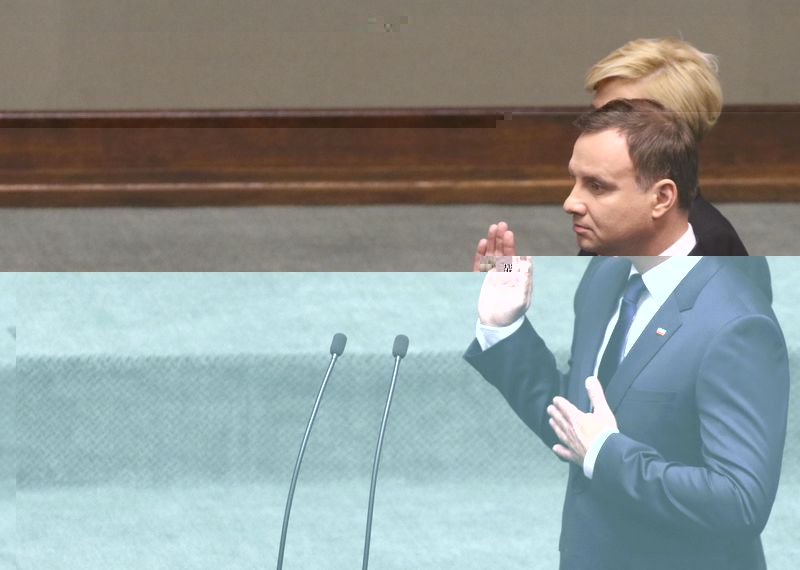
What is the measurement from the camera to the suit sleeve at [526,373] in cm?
113

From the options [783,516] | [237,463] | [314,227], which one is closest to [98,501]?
[237,463]

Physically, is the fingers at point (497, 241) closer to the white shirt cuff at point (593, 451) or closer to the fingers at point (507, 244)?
the fingers at point (507, 244)

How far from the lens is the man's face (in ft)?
3.48

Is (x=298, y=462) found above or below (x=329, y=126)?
below

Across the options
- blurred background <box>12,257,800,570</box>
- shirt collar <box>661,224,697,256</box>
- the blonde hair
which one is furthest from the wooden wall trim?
shirt collar <box>661,224,697,256</box>

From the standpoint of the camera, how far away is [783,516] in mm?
1142

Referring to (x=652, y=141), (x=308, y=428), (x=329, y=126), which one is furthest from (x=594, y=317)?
(x=329, y=126)

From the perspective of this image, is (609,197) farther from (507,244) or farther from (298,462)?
(298,462)

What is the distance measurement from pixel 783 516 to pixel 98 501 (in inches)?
21.1

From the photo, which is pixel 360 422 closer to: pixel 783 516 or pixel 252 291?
pixel 252 291

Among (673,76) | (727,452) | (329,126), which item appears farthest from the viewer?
(329,126)

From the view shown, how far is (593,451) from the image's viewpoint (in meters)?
1.06

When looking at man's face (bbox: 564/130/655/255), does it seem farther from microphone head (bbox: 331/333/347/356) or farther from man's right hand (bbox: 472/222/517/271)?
microphone head (bbox: 331/333/347/356)

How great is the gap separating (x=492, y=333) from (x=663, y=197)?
6.9 inches
